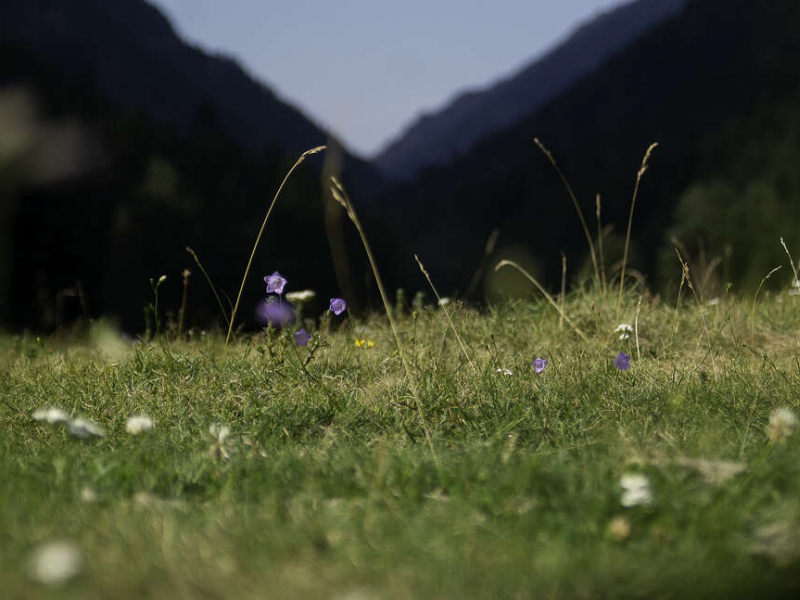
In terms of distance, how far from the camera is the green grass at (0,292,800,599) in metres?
1.86

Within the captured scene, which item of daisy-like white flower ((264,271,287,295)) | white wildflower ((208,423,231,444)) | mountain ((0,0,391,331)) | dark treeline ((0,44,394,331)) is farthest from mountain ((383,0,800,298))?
white wildflower ((208,423,231,444))

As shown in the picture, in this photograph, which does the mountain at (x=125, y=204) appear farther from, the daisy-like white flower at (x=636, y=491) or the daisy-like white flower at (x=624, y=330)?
the daisy-like white flower at (x=636, y=491)

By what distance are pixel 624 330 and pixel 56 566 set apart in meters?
3.48

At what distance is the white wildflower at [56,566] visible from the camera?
167cm

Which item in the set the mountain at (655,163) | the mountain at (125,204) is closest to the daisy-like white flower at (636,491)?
the mountain at (125,204)

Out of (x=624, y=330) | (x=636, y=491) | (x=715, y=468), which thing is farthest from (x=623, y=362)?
(x=636, y=491)

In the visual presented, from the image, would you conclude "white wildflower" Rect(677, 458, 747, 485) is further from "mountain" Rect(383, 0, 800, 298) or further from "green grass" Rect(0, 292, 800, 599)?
"mountain" Rect(383, 0, 800, 298)

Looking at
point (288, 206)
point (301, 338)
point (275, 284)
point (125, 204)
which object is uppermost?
point (275, 284)

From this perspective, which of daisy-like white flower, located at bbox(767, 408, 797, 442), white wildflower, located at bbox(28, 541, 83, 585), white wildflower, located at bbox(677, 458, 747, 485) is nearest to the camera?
white wildflower, located at bbox(28, 541, 83, 585)

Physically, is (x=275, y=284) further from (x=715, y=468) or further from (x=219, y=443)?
(x=715, y=468)

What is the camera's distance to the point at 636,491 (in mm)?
2154

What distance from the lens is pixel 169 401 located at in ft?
11.5

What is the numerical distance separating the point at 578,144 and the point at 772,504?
123076mm

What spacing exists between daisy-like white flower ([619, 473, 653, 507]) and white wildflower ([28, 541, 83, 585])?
1423 millimetres
